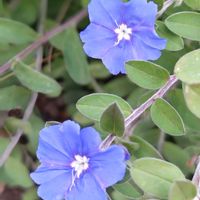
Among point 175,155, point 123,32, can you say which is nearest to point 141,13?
point 123,32

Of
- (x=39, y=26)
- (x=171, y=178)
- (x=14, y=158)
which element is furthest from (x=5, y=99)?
(x=171, y=178)

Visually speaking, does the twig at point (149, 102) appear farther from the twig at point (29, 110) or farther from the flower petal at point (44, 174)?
the twig at point (29, 110)

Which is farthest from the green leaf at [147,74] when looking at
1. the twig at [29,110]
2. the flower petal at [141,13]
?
the twig at [29,110]

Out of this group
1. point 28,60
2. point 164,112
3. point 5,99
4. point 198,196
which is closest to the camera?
Result: point 198,196

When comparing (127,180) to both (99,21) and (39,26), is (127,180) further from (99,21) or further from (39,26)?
(39,26)

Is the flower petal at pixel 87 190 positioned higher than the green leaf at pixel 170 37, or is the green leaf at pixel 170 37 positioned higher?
the green leaf at pixel 170 37

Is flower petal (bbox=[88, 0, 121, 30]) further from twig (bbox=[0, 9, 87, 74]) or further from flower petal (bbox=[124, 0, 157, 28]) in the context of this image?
twig (bbox=[0, 9, 87, 74])

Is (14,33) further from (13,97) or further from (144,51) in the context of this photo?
(144,51)
